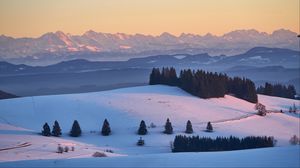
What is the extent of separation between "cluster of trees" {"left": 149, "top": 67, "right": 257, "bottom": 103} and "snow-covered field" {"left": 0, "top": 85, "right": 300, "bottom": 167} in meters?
1.93

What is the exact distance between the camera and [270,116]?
103500mm

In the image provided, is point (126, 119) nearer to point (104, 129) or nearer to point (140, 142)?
point (104, 129)

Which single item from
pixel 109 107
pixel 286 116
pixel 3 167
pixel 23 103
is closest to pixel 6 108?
pixel 23 103

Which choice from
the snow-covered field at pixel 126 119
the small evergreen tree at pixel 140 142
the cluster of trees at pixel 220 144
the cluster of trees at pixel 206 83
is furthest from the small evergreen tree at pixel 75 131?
the cluster of trees at pixel 206 83

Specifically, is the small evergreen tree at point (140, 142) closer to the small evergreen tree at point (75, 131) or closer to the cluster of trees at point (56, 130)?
the small evergreen tree at point (75, 131)

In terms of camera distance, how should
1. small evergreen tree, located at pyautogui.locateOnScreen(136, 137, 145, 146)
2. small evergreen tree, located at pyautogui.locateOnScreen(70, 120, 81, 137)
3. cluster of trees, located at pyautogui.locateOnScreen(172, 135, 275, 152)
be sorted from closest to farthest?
cluster of trees, located at pyautogui.locateOnScreen(172, 135, 275, 152), small evergreen tree, located at pyautogui.locateOnScreen(136, 137, 145, 146), small evergreen tree, located at pyautogui.locateOnScreen(70, 120, 81, 137)

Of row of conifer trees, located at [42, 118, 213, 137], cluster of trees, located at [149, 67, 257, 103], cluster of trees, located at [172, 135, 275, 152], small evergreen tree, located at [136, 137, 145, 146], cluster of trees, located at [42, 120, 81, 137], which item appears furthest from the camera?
cluster of trees, located at [149, 67, 257, 103]

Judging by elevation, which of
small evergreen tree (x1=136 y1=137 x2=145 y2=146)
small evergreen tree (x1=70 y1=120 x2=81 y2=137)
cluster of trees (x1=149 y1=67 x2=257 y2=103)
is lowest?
small evergreen tree (x1=136 y1=137 x2=145 y2=146)

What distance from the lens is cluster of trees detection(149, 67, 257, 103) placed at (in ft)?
A: 378

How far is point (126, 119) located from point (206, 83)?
2740 centimetres

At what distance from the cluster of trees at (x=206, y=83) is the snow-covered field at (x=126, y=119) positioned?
1.93 meters

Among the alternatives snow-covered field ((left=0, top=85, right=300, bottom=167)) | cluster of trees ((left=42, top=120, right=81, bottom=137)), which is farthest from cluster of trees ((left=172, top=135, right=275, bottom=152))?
cluster of trees ((left=42, top=120, right=81, bottom=137))

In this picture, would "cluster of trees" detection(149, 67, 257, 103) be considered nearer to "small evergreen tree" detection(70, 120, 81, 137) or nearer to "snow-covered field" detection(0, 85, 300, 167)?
"snow-covered field" detection(0, 85, 300, 167)

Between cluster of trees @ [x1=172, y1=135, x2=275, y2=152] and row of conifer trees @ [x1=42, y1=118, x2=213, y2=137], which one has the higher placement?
row of conifer trees @ [x1=42, y1=118, x2=213, y2=137]
